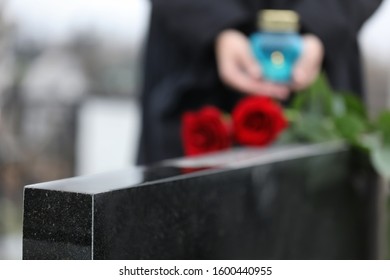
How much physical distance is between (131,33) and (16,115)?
1.41 ft

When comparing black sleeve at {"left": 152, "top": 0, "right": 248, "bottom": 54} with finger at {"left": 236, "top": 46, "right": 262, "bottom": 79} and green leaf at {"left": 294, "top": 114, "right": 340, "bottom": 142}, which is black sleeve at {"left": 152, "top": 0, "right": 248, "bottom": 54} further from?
green leaf at {"left": 294, "top": 114, "right": 340, "bottom": 142}

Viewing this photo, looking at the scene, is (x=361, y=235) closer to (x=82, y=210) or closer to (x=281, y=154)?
(x=281, y=154)

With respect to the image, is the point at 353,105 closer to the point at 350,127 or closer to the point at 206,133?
the point at 350,127

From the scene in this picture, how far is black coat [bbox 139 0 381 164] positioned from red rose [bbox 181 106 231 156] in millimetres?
154

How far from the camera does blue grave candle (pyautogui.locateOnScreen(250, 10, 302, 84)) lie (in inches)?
38.1

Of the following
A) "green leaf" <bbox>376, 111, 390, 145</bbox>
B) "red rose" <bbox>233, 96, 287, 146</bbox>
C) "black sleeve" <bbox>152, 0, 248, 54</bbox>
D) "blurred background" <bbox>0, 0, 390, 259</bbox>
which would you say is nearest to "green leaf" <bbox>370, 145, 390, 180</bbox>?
"green leaf" <bbox>376, 111, 390, 145</bbox>

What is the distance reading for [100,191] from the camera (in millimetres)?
472

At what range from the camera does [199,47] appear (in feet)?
3.33

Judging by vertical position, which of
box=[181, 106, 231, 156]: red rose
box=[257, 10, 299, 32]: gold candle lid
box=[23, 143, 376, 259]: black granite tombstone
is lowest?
box=[23, 143, 376, 259]: black granite tombstone

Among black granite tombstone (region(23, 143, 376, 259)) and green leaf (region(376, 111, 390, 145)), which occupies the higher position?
green leaf (region(376, 111, 390, 145))

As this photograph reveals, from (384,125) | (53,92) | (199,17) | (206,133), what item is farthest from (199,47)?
(53,92)

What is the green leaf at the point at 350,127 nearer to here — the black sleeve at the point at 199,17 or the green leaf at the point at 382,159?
the green leaf at the point at 382,159

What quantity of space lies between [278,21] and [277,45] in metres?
0.04

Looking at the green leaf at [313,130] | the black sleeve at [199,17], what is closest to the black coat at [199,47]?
the black sleeve at [199,17]
